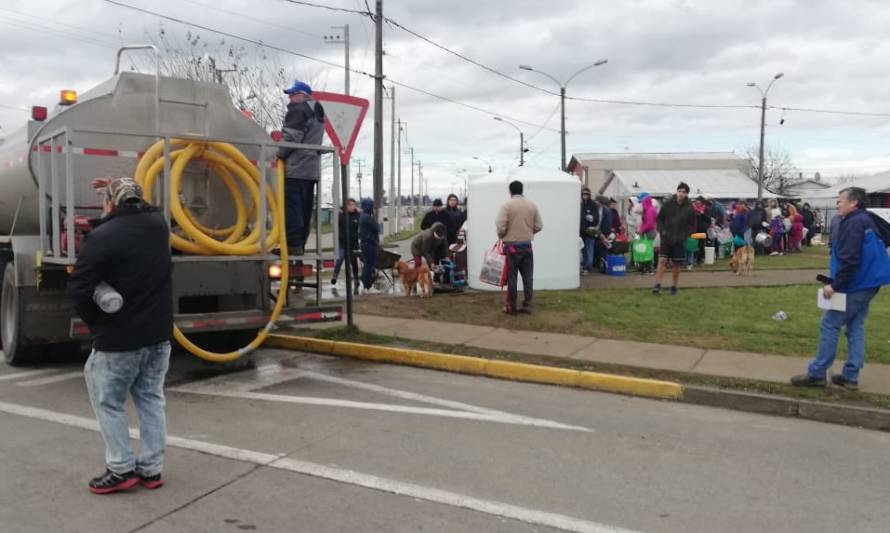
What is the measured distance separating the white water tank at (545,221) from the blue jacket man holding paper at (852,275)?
588 centimetres

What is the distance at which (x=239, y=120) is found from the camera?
808 centimetres

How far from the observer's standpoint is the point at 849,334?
256 inches

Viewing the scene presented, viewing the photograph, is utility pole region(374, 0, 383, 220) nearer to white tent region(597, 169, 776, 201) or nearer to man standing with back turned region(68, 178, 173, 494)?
man standing with back turned region(68, 178, 173, 494)

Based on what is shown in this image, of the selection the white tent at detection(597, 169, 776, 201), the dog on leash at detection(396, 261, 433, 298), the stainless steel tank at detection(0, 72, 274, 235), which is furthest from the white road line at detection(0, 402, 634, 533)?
the white tent at detection(597, 169, 776, 201)

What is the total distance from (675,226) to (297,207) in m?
6.41

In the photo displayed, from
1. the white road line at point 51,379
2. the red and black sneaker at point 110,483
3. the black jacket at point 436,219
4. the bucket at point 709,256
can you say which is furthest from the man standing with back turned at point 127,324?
the bucket at point 709,256

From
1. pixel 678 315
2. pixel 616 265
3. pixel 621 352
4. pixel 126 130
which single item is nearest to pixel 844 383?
pixel 621 352

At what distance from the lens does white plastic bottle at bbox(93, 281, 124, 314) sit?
4031mm

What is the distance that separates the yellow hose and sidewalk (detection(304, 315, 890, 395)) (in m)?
2.36

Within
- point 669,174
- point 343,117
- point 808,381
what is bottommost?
point 808,381

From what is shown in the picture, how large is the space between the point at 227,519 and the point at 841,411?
504cm

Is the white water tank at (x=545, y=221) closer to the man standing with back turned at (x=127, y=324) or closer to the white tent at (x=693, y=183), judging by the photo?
the man standing with back turned at (x=127, y=324)

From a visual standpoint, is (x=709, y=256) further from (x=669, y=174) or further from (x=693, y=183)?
(x=669, y=174)

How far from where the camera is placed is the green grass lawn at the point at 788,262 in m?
17.0
